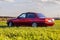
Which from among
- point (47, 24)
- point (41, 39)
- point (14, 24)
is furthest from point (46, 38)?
point (14, 24)

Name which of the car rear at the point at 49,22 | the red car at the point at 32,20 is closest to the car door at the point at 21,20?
the red car at the point at 32,20

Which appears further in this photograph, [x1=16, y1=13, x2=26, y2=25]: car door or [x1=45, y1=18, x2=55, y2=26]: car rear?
[x1=16, y1=13, x2=26, y2=25]: car door

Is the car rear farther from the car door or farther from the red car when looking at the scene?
the car door

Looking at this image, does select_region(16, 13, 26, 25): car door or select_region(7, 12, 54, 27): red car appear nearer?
select_region(7, 12, 54, 27): red car

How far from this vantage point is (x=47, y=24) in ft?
88.8

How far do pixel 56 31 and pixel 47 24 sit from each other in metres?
5.34

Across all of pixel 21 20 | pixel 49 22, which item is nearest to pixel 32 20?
pixel 21 20

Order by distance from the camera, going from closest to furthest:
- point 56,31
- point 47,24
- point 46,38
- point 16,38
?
point 16,38 → point 46,38 → point 56,31 → point 47,24

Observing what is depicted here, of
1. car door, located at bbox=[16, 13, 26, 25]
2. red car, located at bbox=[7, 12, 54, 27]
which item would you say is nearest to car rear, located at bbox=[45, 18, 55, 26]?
red car, located at bbox=[7, 12, 54, 27]

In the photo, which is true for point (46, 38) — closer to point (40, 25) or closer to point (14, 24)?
point (40, 25)

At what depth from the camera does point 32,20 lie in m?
27.3

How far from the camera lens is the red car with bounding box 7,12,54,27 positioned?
26984mm

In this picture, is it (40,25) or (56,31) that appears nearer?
→ (56,31)

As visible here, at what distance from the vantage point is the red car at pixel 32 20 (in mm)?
26984
